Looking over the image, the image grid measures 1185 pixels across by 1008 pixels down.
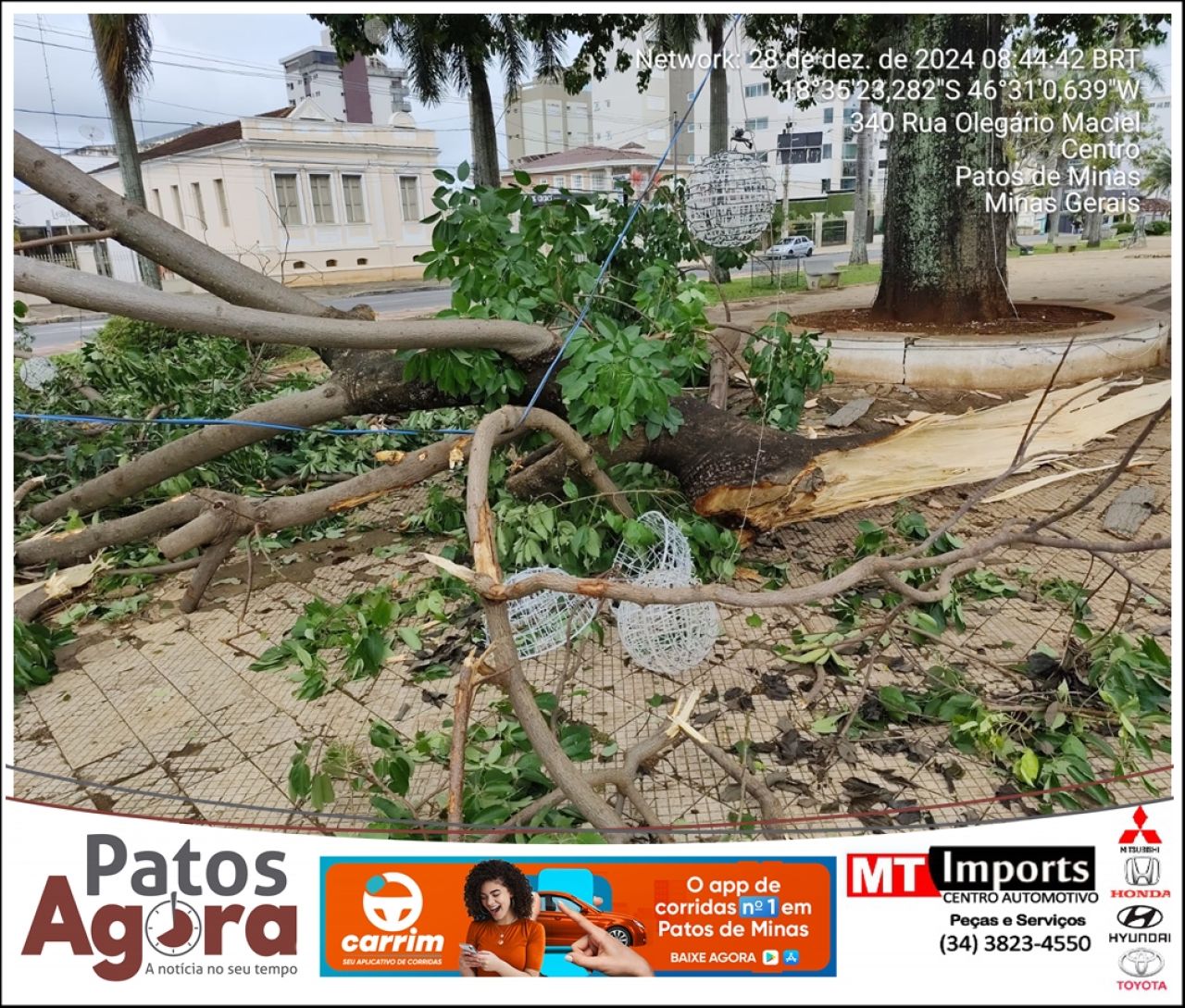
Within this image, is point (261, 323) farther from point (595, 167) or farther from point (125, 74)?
point (125, 74)

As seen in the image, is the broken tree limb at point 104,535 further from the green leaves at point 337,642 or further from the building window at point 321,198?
the building window at point 321,198

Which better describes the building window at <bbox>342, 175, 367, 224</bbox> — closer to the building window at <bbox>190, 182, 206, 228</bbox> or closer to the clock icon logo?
the building window at <bbox>190, 182, 206, 228</bbox>

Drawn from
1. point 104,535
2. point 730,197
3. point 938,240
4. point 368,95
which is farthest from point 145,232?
point 368,95

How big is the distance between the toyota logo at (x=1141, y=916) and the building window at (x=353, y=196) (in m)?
15.0

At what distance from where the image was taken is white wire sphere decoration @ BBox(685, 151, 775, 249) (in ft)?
13.3

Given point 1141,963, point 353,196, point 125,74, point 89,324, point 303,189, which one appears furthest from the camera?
point 353,196

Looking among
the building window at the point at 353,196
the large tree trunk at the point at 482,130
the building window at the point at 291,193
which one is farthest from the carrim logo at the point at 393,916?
the building window at the point at 291,193

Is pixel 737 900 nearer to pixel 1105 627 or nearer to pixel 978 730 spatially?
pixel 978 730

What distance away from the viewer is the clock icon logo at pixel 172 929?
1302 millimetres

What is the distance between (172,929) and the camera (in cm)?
131

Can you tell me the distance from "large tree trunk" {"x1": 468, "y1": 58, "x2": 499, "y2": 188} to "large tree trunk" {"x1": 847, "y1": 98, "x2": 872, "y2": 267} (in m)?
4.97

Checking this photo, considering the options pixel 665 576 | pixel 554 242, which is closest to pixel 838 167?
pixel 554 242

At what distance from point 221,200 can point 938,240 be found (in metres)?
10.1

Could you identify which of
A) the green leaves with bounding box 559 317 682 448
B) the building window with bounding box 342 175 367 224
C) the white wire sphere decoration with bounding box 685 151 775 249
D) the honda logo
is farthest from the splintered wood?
the building window with bounding box 342 175 367 224
